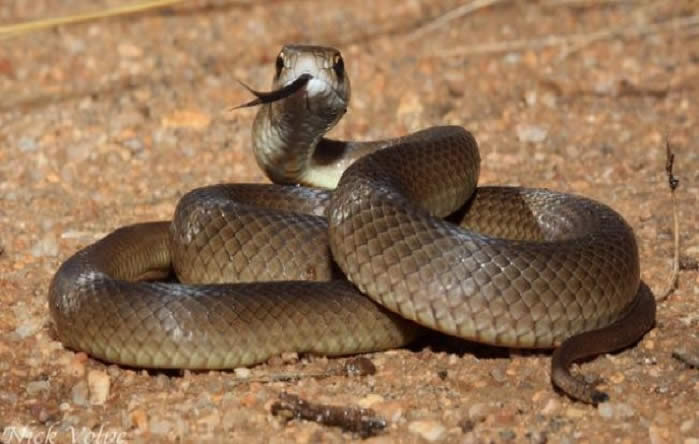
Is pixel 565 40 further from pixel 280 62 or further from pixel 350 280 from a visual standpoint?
pixel 350 280

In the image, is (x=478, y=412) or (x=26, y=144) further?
(x=26, y=144)

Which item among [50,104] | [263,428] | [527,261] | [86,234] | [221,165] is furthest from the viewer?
[50,104]

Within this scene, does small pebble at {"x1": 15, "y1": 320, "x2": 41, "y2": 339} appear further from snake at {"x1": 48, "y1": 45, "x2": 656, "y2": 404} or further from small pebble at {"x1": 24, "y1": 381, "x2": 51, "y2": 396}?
small pebble at {"x1": 24, "y1": 381, "x2": 51, "y2": 396}

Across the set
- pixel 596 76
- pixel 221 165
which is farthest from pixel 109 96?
pixel 596 76

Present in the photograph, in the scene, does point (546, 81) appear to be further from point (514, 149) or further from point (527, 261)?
point (527, 261)

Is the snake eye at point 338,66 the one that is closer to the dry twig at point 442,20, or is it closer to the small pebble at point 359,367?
the small pebble at point 359,367

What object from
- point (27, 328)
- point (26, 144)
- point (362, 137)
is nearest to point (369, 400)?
point (27, 328)
